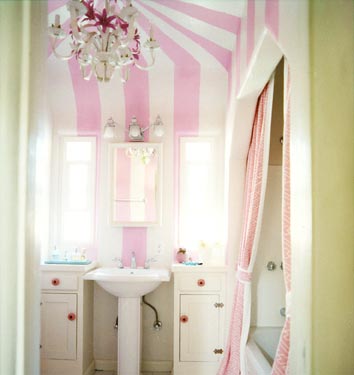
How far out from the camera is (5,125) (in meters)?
0.74

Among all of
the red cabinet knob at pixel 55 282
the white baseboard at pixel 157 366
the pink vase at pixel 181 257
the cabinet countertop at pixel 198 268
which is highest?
the pink vase at pixel 181 257

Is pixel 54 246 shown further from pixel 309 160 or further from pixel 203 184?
pixel 309 160

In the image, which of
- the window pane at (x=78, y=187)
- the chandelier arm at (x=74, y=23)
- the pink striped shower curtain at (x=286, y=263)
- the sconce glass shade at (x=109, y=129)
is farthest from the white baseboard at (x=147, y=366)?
the chandelier arm at (x=74, y=23)

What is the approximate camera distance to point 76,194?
13.4ft

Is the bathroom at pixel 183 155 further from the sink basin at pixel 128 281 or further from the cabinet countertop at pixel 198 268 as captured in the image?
the sink basin at pixel 128 281

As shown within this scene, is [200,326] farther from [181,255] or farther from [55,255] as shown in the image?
[55,255]

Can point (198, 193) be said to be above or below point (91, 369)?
above

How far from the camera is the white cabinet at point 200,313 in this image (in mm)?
3615

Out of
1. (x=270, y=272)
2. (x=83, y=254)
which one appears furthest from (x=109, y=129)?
(x=270, y=272)

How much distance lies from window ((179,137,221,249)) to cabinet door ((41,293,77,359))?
130 centimetres

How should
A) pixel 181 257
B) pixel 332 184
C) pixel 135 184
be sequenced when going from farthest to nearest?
pixel 135 184 < pixel 181 257 < pixel 332 184

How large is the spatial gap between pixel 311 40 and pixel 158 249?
3.17 metres

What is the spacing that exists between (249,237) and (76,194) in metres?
1.99

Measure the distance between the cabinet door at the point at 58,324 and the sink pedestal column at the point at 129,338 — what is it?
470 millimetres
